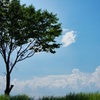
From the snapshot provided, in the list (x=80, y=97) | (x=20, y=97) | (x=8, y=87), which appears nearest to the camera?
A: (x=80, y=97)

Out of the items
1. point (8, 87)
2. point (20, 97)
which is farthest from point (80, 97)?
point (8, 87)

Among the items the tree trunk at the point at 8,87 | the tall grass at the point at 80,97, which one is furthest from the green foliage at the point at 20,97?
the tree trunk at the point at 8,87

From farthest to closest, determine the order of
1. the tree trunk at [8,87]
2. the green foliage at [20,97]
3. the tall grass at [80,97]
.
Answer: the tree trunk at [8,87], the green foliage at [20,97], the tall grass at [80,97]

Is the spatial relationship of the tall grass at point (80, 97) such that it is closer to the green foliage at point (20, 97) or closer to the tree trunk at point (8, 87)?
the green foliage at point (20, 97)

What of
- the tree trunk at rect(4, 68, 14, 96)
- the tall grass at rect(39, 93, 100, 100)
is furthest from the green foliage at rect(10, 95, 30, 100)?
the tree trunk at rect(4, 68, 14, 96)

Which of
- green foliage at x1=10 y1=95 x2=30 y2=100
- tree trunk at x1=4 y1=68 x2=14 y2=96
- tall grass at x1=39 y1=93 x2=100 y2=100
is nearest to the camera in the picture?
tall grass at x1=39 y1=93 x2=100 y2=100

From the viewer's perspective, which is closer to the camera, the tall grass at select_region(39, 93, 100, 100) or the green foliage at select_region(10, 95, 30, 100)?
the tall grass at select_region(39, 93, 100, 100)

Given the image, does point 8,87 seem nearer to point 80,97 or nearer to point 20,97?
point 20,97

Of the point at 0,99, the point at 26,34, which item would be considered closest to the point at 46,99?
the point at 0,99

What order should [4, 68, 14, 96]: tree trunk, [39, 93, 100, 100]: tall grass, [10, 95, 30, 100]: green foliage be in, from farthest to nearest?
[4, 68, 14, 96]: tree trunk < [10, 95, 30, 100]: green foliage < [39, 93, 100, 100]: tall grass

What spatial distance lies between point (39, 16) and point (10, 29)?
3748mm

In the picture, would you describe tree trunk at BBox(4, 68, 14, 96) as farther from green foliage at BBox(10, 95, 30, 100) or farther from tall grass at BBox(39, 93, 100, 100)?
tall grass at BBox(39, 93, 100, 100)

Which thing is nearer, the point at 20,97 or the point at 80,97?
the point at 80,97

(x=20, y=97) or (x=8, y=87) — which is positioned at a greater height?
(x=8, y=87)
